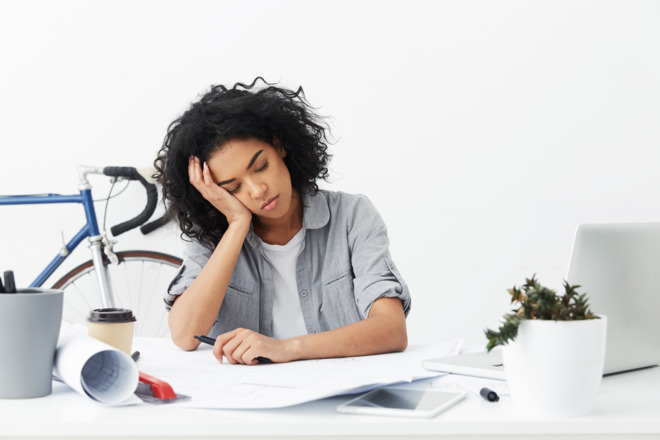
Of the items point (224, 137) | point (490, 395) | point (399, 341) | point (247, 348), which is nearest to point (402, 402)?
point (490, 395)

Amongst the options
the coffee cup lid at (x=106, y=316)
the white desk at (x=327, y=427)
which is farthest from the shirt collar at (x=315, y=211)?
the white desk at (x=327, y=427)

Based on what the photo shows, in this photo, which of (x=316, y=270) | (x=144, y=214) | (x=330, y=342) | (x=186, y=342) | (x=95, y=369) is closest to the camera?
(x=95, y=369)

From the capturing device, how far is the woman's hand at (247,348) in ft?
3.04

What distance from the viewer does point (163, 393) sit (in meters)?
0.68

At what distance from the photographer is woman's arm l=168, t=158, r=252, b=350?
3.86ft

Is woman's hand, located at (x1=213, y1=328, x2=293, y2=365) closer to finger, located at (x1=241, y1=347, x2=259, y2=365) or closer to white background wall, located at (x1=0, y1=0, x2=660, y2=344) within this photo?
finger, located at (x1=241, y1=347, x2=259, y2=365)

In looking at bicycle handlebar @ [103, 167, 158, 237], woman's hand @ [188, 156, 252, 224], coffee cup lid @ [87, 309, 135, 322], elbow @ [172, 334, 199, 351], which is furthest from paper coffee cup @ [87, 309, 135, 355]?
bicycle handlebar @ [103, 167, 158, 237]

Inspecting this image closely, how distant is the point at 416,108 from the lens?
2.27 meters

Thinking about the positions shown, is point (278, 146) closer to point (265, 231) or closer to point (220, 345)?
point (265, 231)

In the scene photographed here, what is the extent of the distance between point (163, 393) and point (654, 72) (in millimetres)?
2120

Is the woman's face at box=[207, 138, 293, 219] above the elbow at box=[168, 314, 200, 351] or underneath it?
above

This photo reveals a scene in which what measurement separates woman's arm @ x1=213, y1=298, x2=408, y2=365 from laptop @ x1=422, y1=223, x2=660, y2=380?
0.68 ft

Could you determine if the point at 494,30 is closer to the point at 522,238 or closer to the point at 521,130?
the point at 521,130

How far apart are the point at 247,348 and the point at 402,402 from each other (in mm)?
326
